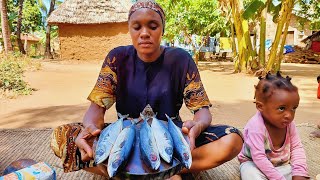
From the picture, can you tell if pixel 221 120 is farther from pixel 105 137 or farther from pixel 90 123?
pixel 105 137

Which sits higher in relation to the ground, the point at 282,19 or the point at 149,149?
the point at 282,19

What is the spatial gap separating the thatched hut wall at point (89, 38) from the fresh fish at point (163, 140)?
1444 cm

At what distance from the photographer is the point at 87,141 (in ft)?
6.07

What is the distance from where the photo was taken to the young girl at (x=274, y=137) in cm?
205

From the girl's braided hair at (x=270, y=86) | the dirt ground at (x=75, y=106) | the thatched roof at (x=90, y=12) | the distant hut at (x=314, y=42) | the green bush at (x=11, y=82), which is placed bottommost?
the dirt ground at (x=75, y=106)

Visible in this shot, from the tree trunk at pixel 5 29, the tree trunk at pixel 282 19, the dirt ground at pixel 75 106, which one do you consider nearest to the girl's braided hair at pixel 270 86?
the dirt ground at pixel 75 106

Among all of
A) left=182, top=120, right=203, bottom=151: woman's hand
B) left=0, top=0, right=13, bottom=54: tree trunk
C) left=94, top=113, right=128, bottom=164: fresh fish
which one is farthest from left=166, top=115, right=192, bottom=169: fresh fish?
left=0, top=0, right=13, bottom=54: tree trunk

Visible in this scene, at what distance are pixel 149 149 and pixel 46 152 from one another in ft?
6.30

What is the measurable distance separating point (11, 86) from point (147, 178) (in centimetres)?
624

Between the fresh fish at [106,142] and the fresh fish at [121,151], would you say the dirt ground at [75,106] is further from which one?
the fresh fish at [121,151]

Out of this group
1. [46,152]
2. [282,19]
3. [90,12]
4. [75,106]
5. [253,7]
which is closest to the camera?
[46,152]

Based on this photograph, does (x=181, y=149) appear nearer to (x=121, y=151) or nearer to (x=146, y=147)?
(x=146, y=147)

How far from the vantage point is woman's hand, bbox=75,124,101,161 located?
5.82 feet

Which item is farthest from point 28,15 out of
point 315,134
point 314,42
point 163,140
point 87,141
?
point 163,140
